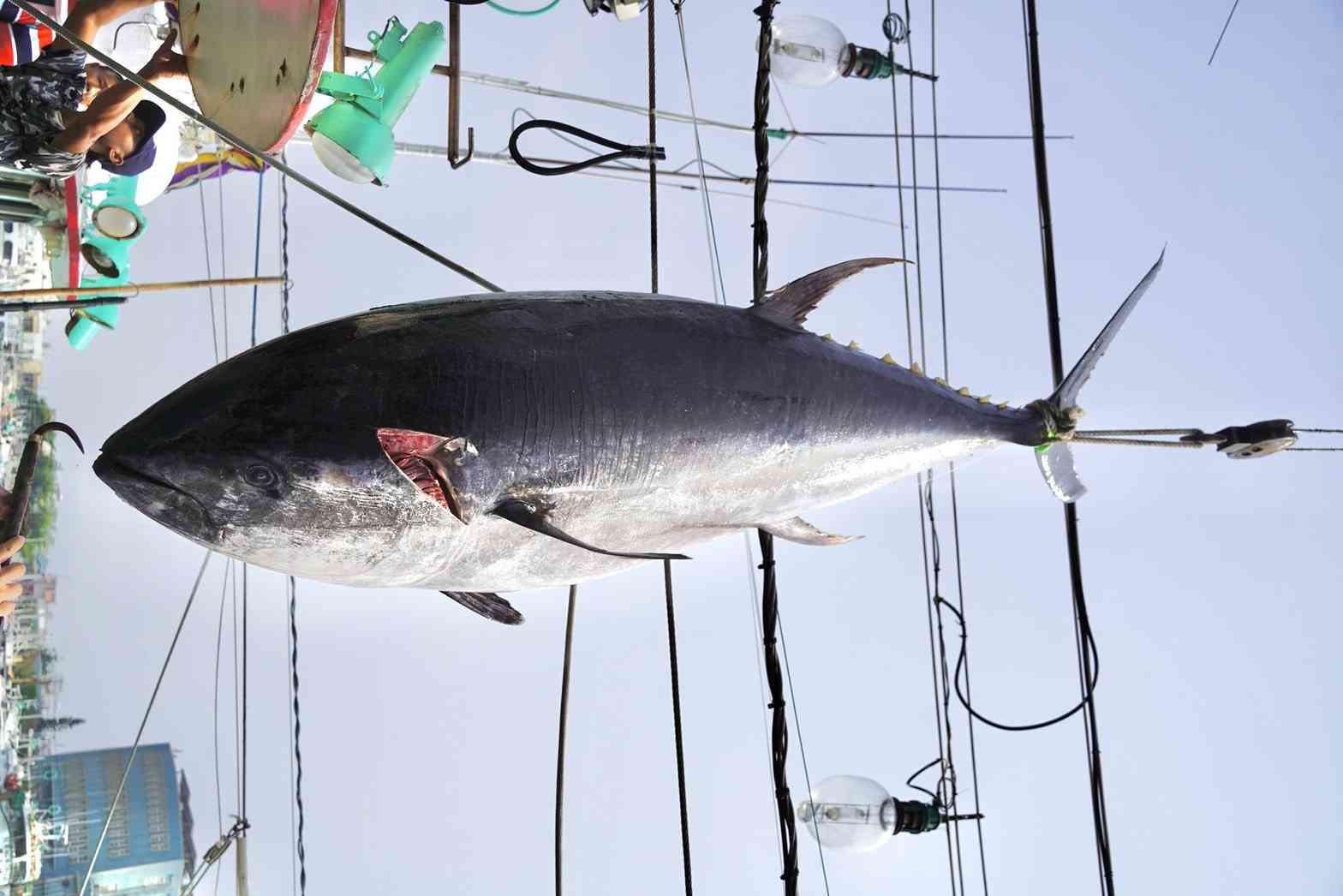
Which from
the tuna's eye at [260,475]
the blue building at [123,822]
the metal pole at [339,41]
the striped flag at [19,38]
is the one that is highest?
the striped flag at [19,38]

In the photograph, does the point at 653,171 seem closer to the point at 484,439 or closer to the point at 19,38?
the point at 484,439

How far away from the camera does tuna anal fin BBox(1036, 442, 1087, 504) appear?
3.44 m

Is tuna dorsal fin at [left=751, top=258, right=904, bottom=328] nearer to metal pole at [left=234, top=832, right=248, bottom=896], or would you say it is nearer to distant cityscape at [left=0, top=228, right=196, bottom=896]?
metal pole at [left=234, top=832, right=248, bottom=896]

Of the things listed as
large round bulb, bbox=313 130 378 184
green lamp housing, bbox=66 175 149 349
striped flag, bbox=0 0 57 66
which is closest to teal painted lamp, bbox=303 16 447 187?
large round bulb, bbox=313 130 378 184

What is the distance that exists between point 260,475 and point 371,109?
4.38m

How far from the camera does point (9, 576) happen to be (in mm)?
2740

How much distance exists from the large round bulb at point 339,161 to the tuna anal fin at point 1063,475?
15.1 ft

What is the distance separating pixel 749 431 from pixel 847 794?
4651 mm

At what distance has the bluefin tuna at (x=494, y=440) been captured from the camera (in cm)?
182

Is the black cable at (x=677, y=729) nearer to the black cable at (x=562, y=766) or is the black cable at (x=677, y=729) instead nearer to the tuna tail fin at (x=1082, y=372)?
the black cable at (x=562, y=766)

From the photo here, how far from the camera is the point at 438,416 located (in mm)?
1869

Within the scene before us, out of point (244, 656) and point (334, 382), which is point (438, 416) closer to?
point (334, 382)

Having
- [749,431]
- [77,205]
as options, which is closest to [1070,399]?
[749,431]

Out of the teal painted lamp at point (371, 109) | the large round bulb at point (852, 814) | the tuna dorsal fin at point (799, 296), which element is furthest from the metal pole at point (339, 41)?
the large round bulb at point (852, 814)
